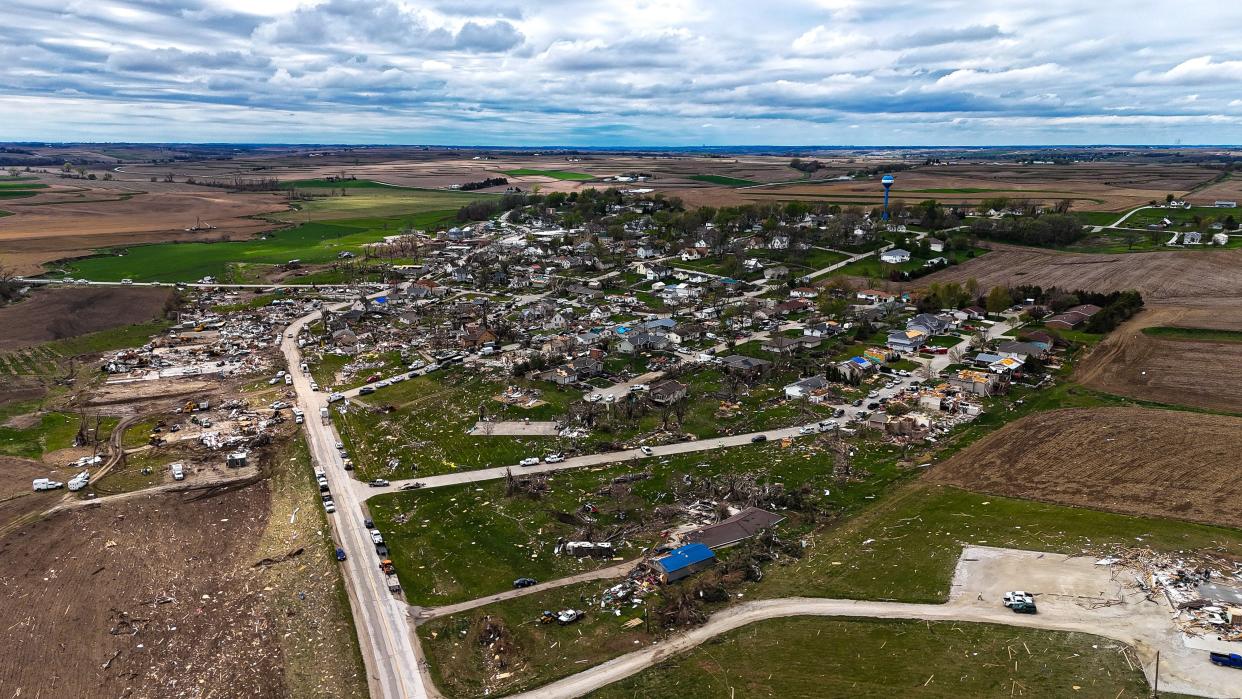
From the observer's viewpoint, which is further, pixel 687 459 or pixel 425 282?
pixel 425 282

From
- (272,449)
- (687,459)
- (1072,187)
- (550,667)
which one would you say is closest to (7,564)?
(272,449)

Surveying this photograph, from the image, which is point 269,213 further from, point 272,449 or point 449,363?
point 272,449

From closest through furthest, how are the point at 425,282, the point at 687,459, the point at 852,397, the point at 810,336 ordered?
the point at 687,459
the point at 852,397
the point at 810,336
the point at 425,282

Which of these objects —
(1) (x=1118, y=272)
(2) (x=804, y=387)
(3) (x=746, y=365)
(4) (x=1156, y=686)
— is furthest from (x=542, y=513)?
(1) (x=1118, y=272)

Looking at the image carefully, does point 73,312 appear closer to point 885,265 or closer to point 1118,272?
point 885,265

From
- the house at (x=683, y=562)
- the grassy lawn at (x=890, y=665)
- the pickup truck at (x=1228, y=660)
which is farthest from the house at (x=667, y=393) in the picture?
the pickup truck at (x=1228, y=660)

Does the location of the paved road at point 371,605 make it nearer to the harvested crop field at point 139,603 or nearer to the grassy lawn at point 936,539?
the harvested crop field at point 139,603

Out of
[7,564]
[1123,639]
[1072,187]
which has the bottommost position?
[7,564]
